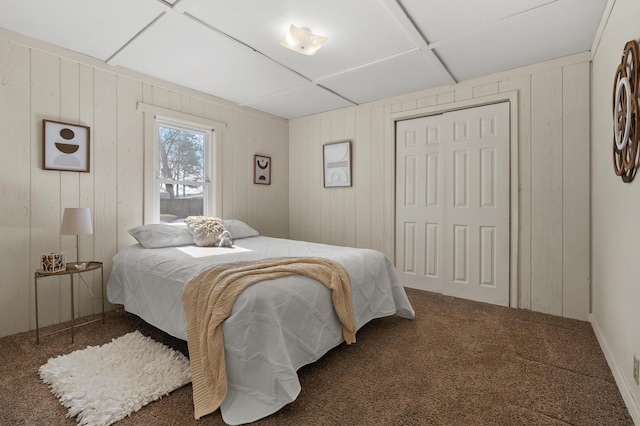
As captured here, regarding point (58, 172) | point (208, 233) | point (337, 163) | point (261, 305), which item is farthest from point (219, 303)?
point (337, 163)

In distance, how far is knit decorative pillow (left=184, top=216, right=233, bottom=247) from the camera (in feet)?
9.77

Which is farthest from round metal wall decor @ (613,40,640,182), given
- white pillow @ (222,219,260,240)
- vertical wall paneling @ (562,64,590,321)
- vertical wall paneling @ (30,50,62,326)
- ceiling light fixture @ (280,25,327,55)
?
vertical wall paneling @ (30,50,62,326)

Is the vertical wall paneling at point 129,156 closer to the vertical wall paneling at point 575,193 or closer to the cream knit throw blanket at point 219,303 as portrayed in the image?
the cream knit throw blanket at point 219,303

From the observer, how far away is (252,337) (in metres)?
1.55

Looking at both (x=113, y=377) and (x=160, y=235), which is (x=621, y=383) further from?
(x=160, y=235)

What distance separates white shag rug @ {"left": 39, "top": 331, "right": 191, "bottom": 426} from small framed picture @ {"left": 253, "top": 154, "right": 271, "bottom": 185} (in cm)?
249

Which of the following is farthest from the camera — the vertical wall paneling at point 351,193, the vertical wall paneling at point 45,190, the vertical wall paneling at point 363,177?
the vertical wall paneling at point 351,193

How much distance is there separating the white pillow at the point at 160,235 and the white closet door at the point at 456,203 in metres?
2.43

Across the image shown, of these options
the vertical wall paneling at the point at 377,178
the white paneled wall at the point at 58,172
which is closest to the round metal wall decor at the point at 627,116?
the vertical wall paneling at the point at 377,178

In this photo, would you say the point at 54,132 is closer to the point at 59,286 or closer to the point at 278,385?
the point at 59,286

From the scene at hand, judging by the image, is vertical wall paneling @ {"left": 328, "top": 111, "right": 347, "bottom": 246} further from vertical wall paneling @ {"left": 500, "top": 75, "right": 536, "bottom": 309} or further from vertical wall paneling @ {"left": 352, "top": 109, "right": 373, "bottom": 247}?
vertical wall paneling @ {"left": 500, "top": 75, "right": 536, "bottom": 309}

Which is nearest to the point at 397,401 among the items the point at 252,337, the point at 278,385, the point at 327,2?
the point at 278,385

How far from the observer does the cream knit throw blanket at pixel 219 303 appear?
1.52 m

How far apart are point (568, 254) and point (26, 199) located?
4559 millimetres
